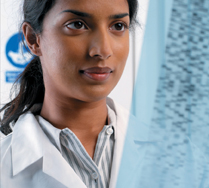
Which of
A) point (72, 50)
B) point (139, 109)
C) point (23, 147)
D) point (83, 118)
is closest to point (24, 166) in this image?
point (23, 147)

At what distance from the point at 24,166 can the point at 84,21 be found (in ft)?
1.10

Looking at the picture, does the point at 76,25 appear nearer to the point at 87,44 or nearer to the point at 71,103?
the point at 87,44

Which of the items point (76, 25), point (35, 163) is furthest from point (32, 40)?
point (35, 163)

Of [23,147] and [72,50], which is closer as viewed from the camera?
[72,50]

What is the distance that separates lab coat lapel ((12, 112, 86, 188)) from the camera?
548 millimetres

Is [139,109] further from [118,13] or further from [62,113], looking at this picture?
[62,113]

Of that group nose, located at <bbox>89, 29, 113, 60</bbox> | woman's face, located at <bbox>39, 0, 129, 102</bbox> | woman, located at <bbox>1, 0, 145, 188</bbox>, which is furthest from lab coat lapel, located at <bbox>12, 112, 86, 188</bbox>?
nose, located at <bbox>89, 29, 113, 60</bbox>

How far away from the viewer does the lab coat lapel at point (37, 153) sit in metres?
0.55

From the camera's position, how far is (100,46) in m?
0.43

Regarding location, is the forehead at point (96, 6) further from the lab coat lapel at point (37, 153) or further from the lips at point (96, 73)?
the lab coat lapel at point (37, 153)

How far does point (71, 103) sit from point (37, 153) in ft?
0.44

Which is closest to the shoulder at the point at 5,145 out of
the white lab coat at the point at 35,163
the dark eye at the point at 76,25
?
the white lab coat at the point at 35,163

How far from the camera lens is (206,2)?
16cm

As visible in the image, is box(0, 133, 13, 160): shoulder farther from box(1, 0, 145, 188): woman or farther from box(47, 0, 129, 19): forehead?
box(47, 0, 129, 19): forehead
